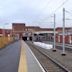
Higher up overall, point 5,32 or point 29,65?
point 5,32

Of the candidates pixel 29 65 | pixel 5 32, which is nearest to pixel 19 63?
pixel 29 65

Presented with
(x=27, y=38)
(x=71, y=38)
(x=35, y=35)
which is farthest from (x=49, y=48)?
(x=27, y=38)

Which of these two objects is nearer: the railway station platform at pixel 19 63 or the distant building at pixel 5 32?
the railway station platform at pixel 19 63

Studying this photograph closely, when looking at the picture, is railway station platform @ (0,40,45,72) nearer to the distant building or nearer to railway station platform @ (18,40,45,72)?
railway station platform @ (18,40,45,72)

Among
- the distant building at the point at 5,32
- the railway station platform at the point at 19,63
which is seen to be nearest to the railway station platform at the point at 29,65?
the railway station platform at the point at 19,63

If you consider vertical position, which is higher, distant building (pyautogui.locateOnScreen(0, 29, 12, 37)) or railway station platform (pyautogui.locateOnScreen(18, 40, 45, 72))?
distant building (pyautogui.locateOnScreen(0, 29, 12, 37))

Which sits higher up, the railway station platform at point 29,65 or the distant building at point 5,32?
the distant building at point 5,32

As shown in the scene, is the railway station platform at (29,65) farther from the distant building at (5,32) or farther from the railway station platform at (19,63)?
the distant building at (5,32)

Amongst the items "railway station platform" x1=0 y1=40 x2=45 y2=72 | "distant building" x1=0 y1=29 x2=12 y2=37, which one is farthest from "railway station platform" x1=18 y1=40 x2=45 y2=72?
"distant building" x1=0 y1=29 x2=12 y2=37

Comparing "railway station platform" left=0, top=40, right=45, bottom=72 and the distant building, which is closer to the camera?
"railway station platform" left=0, top=40, right=45, bottom=72

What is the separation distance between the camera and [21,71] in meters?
17.0

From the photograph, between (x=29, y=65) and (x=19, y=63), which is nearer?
(x=29, y=65)

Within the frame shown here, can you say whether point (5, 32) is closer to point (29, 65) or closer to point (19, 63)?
point (19, 63)

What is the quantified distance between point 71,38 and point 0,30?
49129 mm
